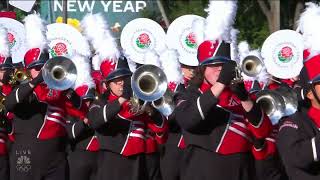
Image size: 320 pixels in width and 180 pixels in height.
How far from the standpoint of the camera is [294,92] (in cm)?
750

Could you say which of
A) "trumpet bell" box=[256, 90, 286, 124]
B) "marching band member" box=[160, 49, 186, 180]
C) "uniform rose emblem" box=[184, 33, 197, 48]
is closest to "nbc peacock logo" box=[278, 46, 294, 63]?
"uniform rose emblem" box=[184, 33, 197, 48]

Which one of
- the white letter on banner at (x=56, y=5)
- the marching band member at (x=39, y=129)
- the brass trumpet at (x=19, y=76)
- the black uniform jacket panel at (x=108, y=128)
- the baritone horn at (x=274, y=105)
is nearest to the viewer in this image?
the baritone horn at (x=274, y=105)

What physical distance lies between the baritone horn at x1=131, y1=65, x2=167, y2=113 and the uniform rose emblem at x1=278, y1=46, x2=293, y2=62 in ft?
11.0

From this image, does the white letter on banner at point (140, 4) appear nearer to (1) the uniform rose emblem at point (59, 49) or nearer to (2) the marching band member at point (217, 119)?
(1) the uniform rose emblem at point (59, 49)

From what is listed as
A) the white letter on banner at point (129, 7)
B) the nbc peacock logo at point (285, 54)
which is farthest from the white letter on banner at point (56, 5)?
the nbc peacock logo at point (285, 54)

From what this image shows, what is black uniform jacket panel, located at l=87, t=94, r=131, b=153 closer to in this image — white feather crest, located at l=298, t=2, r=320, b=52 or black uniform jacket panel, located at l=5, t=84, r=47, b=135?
black uniform jacket panel, located at l=5, t=84, r=47, b=135

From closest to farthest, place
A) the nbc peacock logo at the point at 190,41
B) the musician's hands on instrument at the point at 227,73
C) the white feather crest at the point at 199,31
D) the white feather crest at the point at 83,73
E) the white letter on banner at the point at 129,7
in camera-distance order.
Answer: the musician's hands on instrument at the point at 227,73
the white feather crest at the point at 199,31
the nbc peacock logo at the point at 190,41
the white feather crest at the point at 83,73
the white letter on banner at the point at 129,7

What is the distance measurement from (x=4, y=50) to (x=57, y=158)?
1318 millimetres

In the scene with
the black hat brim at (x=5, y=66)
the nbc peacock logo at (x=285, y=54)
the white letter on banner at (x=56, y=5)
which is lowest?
the white letter on banner at (x=56, y=5)

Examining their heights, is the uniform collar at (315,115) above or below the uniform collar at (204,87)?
below

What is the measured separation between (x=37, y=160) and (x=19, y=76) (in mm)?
861

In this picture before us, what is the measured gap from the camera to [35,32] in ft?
28.9

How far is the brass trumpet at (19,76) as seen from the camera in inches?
340

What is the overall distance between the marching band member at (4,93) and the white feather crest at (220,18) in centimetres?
340
